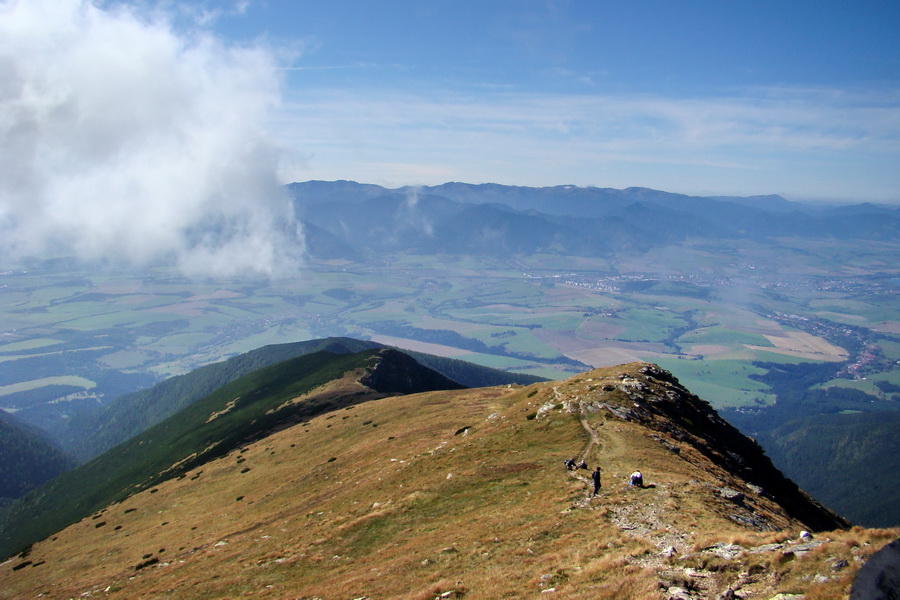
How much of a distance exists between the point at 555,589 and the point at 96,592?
130 ft

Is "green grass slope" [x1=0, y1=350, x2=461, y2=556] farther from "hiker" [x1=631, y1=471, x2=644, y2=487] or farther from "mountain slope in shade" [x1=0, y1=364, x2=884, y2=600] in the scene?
"hiker" [x1=631, y1=471, x2=644, y2=487]

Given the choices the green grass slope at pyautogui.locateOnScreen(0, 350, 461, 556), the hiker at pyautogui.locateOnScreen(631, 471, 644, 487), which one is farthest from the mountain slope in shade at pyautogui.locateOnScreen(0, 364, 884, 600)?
the green grass slope at pyautogui.locateOnScreen(0, 350, 461, 556)

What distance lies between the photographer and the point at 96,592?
1598 inches

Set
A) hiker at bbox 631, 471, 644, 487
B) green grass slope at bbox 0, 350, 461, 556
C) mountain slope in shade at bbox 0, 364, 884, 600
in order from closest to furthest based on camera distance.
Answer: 1. mountain slope in shade at bbox 0, 364, 884, 600
2. hiker at bbox 631, 471, 644, 487
3. green grass slope at bbox 0, 350, 461, 556

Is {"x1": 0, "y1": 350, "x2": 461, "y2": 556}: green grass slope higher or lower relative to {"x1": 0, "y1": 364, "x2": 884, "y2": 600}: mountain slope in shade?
lower

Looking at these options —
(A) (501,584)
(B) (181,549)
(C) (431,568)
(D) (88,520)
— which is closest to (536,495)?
(C) (431,568)

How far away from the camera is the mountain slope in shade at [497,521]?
20172mm

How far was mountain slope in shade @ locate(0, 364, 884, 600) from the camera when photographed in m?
20.2

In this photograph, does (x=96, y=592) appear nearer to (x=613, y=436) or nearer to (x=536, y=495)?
(x=536, y=495)

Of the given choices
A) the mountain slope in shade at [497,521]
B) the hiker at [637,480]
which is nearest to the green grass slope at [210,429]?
the mountain slope in shade at [497,521]

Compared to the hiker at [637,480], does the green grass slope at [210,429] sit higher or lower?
lower

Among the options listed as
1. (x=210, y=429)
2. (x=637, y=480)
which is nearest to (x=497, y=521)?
(x=637, y=480)

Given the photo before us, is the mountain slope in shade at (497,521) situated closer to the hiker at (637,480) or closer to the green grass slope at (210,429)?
the hiker at (637,480)

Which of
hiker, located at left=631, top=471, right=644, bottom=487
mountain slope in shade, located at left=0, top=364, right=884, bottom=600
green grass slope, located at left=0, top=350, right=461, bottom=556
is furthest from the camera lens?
green grass slope, located at left=0, top=350, right=461, bottom=556
